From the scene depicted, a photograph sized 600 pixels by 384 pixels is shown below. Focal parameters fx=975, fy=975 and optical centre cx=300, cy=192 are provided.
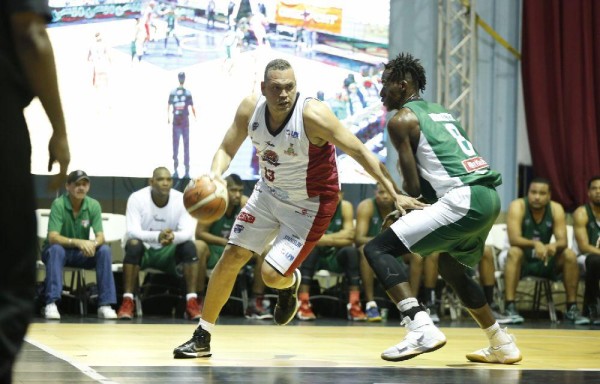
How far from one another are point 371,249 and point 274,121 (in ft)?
2.99

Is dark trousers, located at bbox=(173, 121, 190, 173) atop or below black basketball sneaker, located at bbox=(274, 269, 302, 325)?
atop

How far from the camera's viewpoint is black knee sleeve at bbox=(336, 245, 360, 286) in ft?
31.0

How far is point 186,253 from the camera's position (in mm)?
9188

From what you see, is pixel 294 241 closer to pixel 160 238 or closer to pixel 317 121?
pixel 317 121

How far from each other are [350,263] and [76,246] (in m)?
2.61

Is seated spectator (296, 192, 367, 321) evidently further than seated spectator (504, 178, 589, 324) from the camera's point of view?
No

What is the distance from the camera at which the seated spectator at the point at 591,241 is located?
9.69 metres

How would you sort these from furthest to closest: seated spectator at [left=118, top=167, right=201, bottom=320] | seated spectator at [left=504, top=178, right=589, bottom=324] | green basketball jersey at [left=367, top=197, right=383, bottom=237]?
green basketball jersey at [left=367, top=197, right=383, bottom=237], seated spectator at [left=504, top=178, right=589, bottom=324], seated spectator at [left=118, top=167, right=201, bottom=320]

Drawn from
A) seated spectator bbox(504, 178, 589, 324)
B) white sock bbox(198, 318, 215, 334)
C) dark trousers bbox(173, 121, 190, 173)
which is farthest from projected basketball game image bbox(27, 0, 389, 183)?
white sock bbox(198, 318, 215, 334)

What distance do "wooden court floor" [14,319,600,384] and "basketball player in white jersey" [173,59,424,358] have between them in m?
0.46

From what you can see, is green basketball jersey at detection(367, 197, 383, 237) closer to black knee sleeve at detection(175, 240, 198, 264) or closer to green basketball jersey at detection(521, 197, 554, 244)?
Result: green basketball jersey at detection(521, 197, 554, 244)

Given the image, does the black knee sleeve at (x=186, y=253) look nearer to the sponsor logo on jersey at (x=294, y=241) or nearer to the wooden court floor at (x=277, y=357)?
the wooden court floor at (x=277, y=357)

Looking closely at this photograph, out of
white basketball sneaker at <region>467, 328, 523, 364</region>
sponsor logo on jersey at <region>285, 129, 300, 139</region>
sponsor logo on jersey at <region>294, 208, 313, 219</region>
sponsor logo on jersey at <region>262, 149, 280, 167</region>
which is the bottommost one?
white basketball sneaker at <region>467, 328, 523, 364</region>

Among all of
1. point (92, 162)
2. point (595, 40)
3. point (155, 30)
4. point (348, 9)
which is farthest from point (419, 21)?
point (92, 162)
